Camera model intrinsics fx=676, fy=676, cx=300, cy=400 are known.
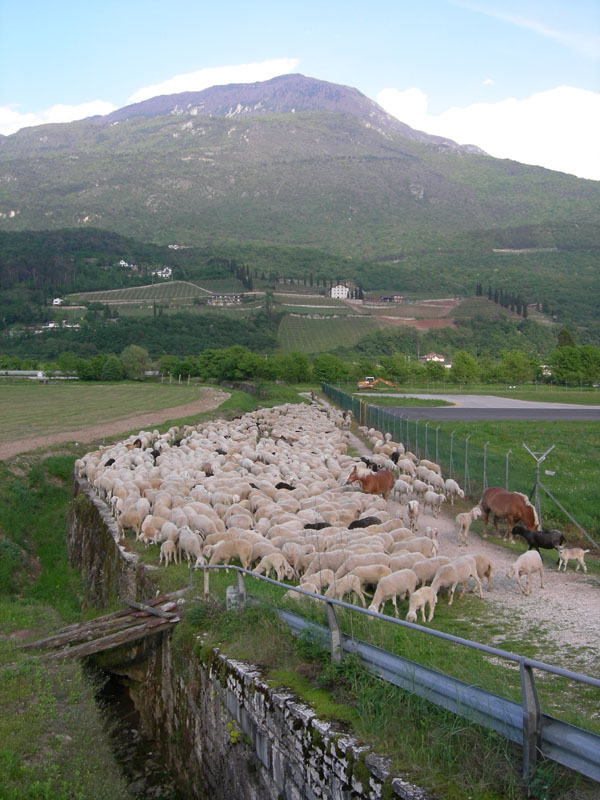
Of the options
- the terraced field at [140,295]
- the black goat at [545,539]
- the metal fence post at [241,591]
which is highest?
the terraced field at [140,295]

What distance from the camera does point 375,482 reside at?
19.4 meters

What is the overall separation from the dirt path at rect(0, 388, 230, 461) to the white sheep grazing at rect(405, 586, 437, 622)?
2113cm

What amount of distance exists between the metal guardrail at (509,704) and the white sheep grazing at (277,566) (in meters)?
5.22

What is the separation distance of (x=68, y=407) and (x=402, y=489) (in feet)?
133

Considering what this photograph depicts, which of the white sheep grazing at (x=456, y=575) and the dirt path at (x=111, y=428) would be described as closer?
the white sheep grazing at (x=456, y=575)

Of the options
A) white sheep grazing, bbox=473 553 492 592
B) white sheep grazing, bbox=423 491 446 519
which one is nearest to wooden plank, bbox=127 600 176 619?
white sheep grazing, bbox=473 553 492 592

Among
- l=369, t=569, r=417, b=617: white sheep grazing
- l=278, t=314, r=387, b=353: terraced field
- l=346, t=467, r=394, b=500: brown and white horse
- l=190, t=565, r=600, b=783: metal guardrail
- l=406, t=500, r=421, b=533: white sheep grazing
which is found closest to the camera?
l=190, t=565, r=600, b=783: metal guardrail

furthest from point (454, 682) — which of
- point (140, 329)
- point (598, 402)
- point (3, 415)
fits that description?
point (140, 329)

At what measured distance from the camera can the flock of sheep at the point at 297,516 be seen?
10547mm

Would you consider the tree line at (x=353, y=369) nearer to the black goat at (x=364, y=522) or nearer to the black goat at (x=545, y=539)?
the black goat at (x=364, y=522)

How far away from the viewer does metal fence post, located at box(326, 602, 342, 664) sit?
22.1 feet

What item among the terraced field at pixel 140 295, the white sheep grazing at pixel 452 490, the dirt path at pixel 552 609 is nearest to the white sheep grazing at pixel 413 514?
the dirt path at pixel 552 609

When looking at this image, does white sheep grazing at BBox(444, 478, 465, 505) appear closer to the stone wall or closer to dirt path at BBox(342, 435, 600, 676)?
dirt path at BBox(342, 435, 600, 676)

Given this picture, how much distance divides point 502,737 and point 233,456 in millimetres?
20319
